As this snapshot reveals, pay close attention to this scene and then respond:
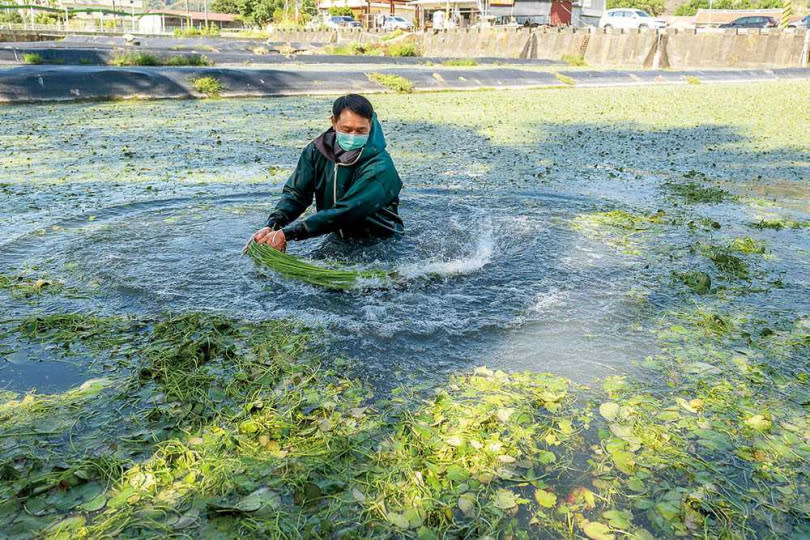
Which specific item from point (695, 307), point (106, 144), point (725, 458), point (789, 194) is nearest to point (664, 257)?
point (695, 307)

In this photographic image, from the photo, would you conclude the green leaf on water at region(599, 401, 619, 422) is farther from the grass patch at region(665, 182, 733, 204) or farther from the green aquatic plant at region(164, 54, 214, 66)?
the green aquatic plant at region(164, 54, 214, 66)

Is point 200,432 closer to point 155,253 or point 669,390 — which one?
point 669,390

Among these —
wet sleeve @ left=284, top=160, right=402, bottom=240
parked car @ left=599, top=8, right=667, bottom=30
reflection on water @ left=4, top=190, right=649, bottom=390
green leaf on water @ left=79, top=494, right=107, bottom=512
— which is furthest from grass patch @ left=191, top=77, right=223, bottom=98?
parked car @ left=599, top=8, right=667, bottom=30

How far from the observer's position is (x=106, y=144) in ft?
29.8

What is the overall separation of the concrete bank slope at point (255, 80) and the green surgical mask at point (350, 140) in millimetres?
11945

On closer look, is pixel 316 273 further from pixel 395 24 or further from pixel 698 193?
pixel 395 24

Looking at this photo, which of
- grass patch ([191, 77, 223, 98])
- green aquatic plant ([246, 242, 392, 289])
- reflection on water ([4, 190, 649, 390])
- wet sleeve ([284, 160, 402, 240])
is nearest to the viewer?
reflection on water ([4, 190, 649, 390])

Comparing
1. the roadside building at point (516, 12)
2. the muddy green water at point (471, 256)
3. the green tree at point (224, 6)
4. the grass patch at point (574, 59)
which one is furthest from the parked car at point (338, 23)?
the muddy green water at point (471, 256)

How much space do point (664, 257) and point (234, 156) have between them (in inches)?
236

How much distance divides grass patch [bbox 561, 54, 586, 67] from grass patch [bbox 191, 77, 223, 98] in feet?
60.8

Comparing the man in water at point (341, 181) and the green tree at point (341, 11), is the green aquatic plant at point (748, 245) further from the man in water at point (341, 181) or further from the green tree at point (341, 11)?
the green tree at point (341, 11)

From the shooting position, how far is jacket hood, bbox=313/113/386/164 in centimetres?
450

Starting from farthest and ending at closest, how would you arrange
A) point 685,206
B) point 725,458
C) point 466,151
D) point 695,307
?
point 466,151 → point 685,206 → point 695,307 → point 725,458

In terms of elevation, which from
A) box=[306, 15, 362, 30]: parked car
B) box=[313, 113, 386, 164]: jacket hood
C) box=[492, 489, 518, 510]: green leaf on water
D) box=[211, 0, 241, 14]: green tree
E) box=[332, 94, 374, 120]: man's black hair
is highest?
box=[211, 0, 241, 14]: green tree
